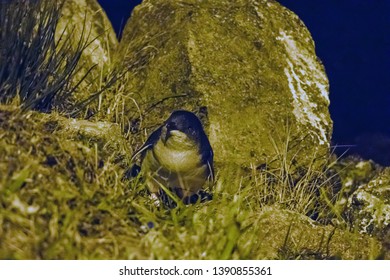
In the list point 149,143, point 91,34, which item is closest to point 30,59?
point 149,143

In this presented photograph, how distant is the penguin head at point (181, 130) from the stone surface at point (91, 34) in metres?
0.96

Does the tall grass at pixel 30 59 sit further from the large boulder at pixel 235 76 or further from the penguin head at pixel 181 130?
the large boulder at pixel 235 76

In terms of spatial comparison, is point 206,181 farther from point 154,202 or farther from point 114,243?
point 114,243

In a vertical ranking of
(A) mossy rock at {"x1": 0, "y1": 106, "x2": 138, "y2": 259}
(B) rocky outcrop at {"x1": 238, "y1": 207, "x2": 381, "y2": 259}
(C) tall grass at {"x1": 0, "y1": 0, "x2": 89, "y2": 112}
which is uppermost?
(C) tall grass at {"x1": 0, "y1": 0, "x2": 89, "y2": 112}

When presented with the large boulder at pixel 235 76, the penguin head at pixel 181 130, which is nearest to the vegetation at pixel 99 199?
the large boulder at pixel 235 76

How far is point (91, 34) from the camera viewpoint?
655 centimetres

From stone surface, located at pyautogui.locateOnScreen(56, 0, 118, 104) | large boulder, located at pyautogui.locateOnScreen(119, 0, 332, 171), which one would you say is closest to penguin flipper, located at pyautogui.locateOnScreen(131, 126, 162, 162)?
large boulder, located at pyautogui.locateOnScreen(119, 0, 332, 171)

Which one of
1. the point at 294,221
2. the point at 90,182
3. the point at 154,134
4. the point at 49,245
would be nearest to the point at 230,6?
the point at 154,134

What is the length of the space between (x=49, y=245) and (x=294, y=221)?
1.71 m

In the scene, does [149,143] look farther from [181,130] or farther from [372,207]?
[372,207]

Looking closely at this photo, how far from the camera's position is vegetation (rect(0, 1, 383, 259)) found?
427cm

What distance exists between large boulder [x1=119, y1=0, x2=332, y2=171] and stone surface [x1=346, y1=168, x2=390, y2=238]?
1.27 ft

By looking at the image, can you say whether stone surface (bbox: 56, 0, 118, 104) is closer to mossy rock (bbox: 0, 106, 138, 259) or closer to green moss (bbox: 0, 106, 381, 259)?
green moss (bbox: 0, 106, 381, 259)

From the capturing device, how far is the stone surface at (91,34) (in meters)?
6.26
